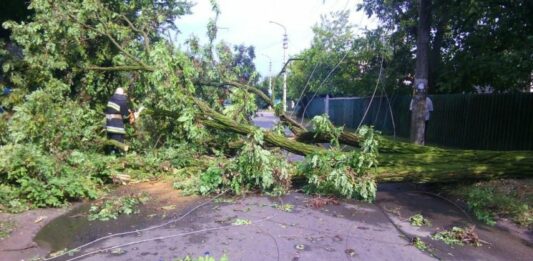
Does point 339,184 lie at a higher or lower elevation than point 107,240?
higher

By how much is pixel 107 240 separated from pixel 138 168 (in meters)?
3.49

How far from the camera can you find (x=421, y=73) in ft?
31.9

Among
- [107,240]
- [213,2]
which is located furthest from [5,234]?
[213,2]

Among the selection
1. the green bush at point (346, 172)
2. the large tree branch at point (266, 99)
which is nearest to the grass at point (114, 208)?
the green bush at point (346, 172)

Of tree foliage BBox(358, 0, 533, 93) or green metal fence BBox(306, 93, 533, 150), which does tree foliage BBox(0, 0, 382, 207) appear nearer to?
green metal fence BBox(306, 93, 533, 150)

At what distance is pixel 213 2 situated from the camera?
10117 mm

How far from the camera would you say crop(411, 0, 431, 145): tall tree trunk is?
962 centimetres

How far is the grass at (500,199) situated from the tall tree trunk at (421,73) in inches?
112

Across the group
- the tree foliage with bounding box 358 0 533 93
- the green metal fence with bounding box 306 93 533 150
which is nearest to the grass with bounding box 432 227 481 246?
the tree foliage with bounding box 358 0 533 93

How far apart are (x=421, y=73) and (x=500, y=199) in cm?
400

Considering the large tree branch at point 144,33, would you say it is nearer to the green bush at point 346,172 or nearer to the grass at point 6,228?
the green bush at point 346,172

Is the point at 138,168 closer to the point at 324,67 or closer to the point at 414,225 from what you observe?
the point at 414,225

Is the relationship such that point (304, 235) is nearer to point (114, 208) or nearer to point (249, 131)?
point (114, 208)

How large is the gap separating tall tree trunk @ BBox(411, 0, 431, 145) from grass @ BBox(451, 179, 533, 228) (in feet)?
9.34
